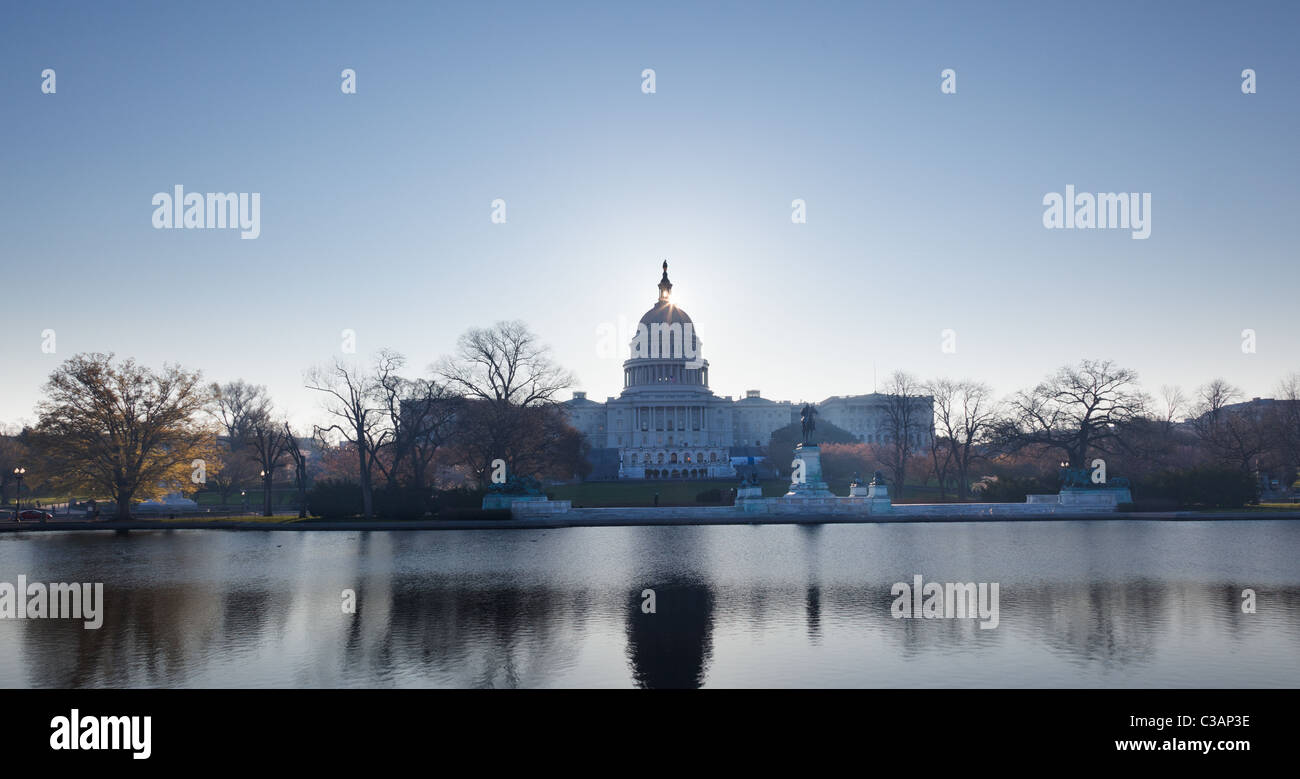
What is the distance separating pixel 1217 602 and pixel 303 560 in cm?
2885

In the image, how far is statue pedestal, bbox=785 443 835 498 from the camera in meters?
56.7

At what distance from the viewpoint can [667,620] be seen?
1831 cm

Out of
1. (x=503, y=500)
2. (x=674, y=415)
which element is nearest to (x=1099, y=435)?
(x=503, y=500)

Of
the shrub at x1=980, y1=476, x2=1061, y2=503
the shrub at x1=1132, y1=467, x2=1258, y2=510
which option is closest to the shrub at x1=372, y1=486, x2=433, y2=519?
the shrub at x1=980, y1=476, x2=1061, y2=503

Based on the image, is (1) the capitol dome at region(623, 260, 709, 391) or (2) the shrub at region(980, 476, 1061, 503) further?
(1) the capitol dome at region(623, 260, 709, 391)

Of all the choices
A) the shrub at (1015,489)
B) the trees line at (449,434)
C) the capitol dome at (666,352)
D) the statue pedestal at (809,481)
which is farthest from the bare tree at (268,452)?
the capitol dome at (666,352)

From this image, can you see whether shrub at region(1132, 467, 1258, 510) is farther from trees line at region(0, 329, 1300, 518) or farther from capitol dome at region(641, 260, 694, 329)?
capitol dome at region(641, 260, 694, 329)

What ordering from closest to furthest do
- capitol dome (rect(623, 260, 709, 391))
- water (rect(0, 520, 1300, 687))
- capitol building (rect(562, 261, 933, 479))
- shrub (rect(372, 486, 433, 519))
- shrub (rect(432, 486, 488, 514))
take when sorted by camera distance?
water (rect(0, 520, 1300, 687))
shrub (rect(372, 486, 433, 519))
shrub (rect(432, 486, 488, 514))
capitol building (rect(562, 261, 933, 479))
capitol dome (rect(623, 260, 709, 391))

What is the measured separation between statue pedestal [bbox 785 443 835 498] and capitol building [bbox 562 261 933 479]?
57831 mm

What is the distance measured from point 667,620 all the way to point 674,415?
123246 mm

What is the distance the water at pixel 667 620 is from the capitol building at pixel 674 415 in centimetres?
8773

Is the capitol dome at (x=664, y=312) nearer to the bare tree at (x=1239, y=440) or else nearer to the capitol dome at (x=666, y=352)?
the capitol dome at (x=666, y=352)
